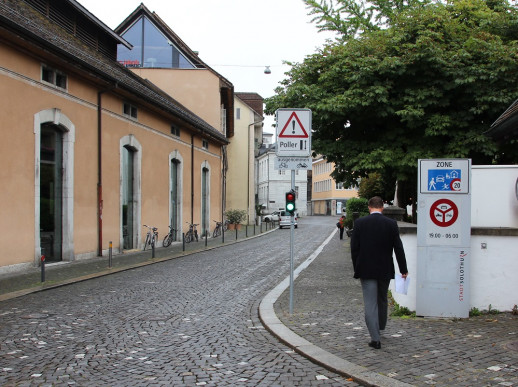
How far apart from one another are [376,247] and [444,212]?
5.88ft

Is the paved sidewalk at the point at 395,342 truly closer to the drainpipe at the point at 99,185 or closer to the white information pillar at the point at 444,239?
the white information pillar at the point at 444,239

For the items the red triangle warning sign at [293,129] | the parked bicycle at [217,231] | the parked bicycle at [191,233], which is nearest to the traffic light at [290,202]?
the red triangle warning sign at [293,129]

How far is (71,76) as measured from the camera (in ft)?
48.9

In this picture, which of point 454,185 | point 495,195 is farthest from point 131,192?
point 454,185

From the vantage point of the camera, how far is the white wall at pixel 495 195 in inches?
293

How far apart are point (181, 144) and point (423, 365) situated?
21.4m

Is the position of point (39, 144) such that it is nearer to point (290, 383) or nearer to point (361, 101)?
point (361, 101)

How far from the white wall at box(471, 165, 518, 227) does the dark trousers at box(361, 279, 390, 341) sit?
2928 millimetres

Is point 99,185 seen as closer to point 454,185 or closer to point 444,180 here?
point 444,180

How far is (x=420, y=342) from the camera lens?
5.50m

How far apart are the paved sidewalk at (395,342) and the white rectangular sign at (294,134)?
2459 mm

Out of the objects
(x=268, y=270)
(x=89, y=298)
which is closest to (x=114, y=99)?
(x=268, y=270)

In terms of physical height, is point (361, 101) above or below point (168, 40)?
below

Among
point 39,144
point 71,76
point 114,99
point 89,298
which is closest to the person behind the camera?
point 89,298
